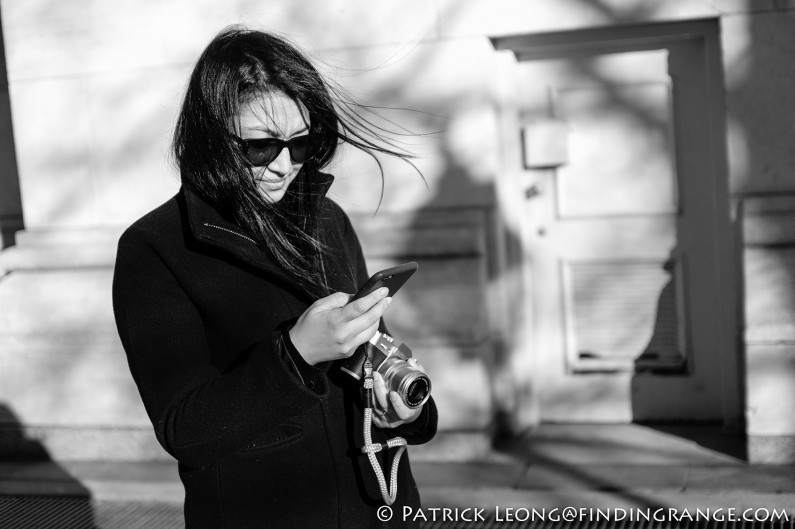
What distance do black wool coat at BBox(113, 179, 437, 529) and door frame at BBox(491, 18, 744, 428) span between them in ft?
11.1

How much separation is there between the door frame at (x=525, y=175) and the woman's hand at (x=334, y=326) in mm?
3555

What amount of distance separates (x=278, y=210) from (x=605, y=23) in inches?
134

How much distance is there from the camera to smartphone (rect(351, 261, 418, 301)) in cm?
166

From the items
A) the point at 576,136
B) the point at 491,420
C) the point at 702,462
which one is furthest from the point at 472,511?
the point at 576,136

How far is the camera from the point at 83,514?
16.0ft

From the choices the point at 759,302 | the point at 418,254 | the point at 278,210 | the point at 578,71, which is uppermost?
the point at 578,71

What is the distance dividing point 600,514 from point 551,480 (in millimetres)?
471

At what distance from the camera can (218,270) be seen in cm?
182

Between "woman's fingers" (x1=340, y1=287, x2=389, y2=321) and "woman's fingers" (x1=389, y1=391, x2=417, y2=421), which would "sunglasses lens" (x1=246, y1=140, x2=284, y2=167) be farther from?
"woman's fingers" (x1=389, y1=391, x2=417, y2=421)

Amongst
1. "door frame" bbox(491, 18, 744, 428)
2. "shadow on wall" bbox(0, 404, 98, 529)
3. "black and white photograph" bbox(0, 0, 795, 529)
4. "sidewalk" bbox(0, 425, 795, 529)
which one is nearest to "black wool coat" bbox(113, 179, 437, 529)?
"black and white photograph" bbox(0, 0, 795, 529)

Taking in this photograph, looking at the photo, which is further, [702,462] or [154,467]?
[154,467]

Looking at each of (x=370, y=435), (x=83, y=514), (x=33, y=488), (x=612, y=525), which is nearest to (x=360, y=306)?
(x=370, y=435)

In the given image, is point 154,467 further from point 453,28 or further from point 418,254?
point 453,28

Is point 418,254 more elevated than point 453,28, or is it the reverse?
point 453,28
